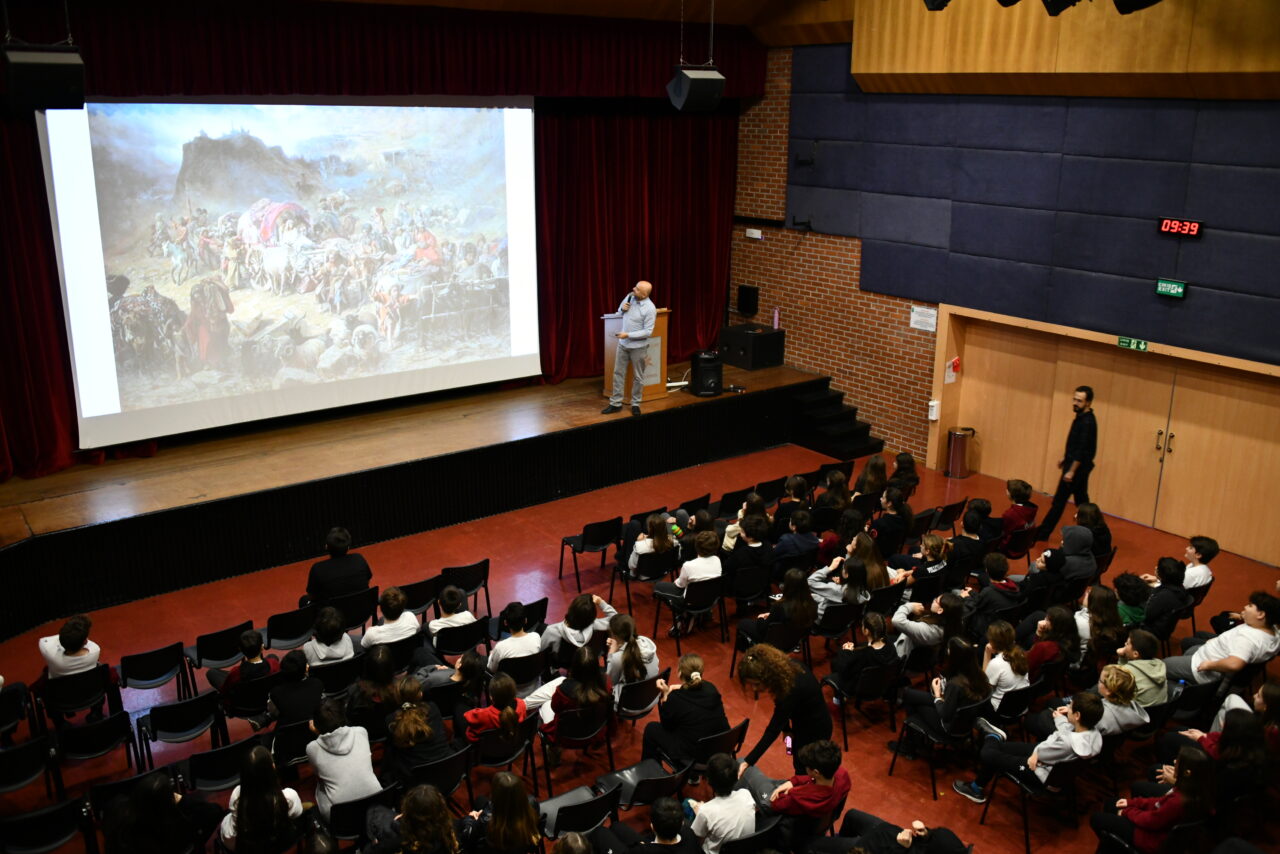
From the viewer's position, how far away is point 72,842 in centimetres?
571

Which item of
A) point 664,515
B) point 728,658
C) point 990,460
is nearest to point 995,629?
point 728,658

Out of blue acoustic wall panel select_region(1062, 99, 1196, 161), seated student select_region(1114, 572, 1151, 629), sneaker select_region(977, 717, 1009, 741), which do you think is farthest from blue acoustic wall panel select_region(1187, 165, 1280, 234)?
sneaker select_region(977, 717, 1009, 741)

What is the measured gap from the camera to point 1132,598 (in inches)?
271

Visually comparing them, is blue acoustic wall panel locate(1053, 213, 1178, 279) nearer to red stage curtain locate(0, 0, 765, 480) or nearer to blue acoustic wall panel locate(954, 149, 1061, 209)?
blue acoustic wall panel locate(954, 149, 1061, 209)

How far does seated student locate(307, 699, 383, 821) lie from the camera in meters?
5.09

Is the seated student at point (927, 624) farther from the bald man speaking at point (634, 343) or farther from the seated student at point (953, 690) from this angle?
the bald man speaking at point (634, 343)

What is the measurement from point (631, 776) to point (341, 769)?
1.50 metres

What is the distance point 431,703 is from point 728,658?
110 inches

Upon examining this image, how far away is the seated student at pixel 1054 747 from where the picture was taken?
5.39 meters

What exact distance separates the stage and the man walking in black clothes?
12.3 feet

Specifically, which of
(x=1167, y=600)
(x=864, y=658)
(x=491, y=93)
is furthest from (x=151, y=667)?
(x=491, y=93)

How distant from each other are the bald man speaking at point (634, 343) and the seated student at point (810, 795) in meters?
6.57

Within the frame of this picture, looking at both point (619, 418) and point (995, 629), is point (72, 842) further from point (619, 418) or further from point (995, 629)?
point (619, 418)

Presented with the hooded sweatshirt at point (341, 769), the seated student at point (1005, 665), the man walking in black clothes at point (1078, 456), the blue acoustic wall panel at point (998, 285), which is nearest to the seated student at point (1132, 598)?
the seated student at point (1005, 665)
